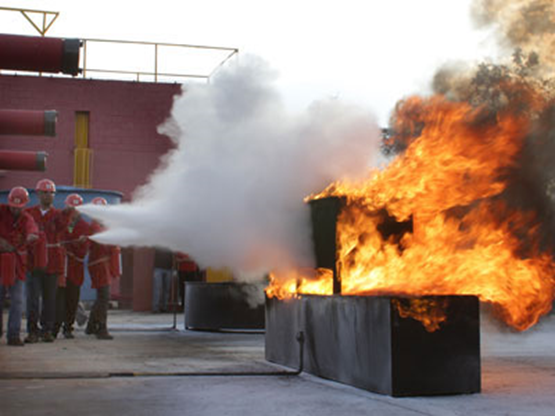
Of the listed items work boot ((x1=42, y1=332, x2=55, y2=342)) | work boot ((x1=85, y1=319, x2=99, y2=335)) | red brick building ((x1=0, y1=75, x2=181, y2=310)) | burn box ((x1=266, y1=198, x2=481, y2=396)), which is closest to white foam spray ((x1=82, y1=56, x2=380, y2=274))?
burn box ((x1=266, y1=198, x2=481, y2=396))

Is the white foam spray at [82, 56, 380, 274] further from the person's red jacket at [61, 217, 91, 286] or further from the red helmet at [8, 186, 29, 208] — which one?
the person's red jacket at [61, 217, 91, 286]

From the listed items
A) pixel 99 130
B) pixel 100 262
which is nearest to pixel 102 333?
pixel 100 262

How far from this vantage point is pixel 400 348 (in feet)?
18.8

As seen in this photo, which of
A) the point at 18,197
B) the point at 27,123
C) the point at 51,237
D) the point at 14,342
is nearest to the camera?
the point at 27,123

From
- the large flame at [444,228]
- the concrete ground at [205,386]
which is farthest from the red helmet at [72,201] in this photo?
the large flame at [444,228]

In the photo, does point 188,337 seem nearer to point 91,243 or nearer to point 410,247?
point 91,243

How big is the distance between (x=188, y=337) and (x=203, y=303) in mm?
1383

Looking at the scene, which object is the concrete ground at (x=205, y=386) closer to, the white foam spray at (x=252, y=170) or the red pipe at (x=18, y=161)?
the white foam spray at (x=252, y=170)

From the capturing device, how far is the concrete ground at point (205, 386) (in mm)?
5234

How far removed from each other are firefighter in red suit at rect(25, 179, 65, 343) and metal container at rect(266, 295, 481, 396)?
492 centimetres

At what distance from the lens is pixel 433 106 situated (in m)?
7.02

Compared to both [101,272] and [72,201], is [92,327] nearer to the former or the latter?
[101,272]

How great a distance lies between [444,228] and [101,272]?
221 inches

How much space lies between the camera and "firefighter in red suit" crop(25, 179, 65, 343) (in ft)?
33.4
